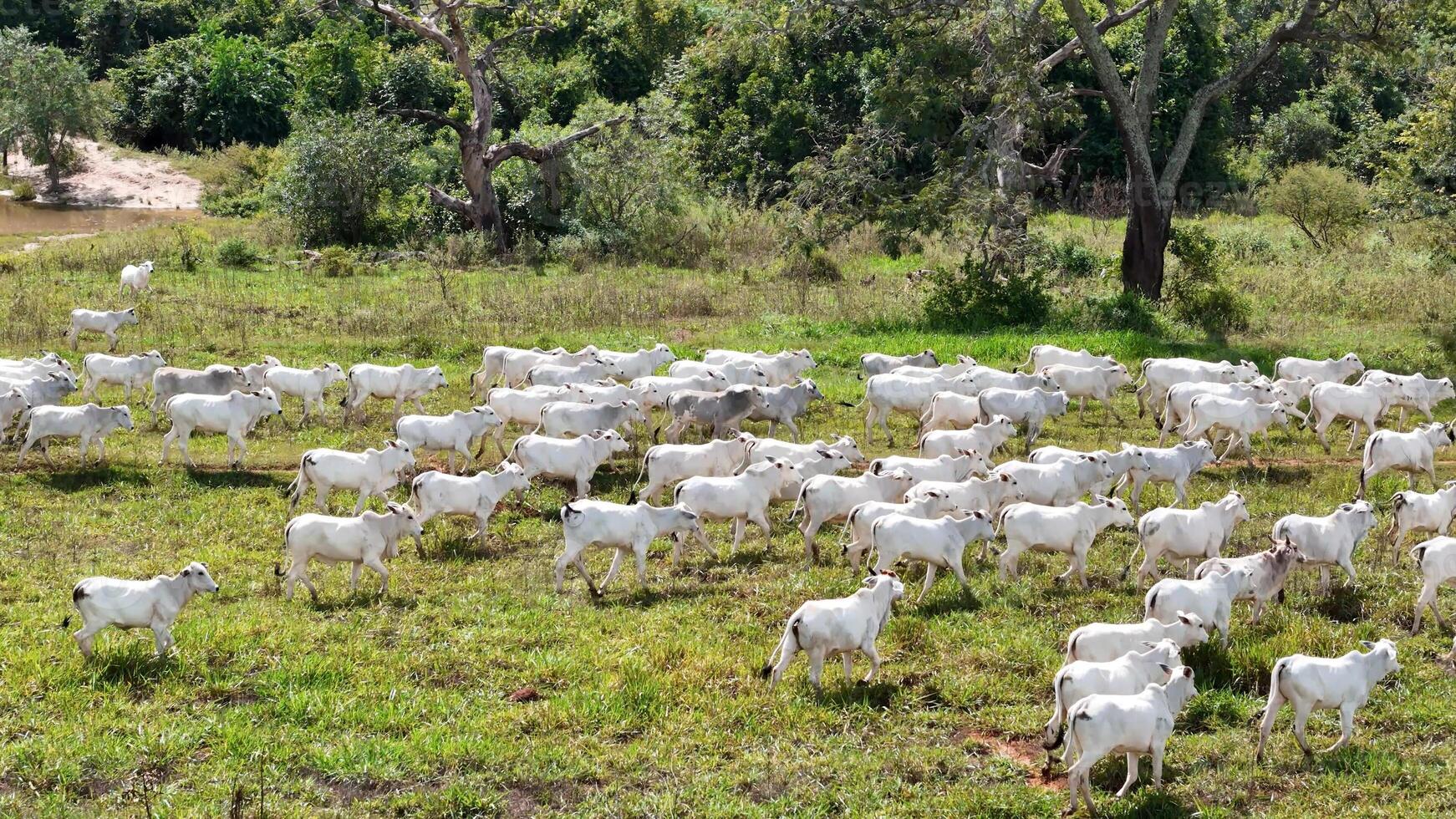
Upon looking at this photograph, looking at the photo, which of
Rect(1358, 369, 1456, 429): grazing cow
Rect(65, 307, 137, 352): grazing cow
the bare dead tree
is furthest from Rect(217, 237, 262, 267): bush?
Rect(1358, 369, 1456, 429): grazing cow

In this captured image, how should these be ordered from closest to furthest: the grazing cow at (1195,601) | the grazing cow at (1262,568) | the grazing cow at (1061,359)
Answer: the grazing cow at (1195,601), the grazing cow at (1262,568), the grazing cow at (1061,359)

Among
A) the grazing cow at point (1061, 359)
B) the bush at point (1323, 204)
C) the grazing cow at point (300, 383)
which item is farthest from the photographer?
the bush at point (1323, 204)

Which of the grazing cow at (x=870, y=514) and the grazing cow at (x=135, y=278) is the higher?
the grazing cow at (x=135, y=278)

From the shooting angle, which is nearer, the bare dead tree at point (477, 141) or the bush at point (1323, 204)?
the bare dead tree at point (477, 141)

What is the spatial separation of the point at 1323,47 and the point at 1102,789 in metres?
20.6

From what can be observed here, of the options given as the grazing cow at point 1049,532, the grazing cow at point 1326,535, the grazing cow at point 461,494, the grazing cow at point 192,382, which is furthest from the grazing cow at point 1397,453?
the grazing cow at point 192,382

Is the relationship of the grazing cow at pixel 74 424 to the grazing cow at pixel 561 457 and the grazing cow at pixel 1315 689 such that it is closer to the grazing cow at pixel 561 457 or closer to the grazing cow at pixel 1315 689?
the grazing cow at pixel 561 457

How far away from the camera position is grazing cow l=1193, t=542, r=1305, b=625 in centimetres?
1070

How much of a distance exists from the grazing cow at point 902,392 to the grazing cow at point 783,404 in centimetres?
77

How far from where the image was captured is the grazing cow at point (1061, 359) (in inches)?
756

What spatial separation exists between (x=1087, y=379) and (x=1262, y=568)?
768cm

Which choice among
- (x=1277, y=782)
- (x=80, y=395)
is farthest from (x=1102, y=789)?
(x=80, y=395)

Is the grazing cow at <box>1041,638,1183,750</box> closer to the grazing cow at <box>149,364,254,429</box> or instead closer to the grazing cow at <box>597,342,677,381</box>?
the grazing cow at <box>597,342,677,381</box>

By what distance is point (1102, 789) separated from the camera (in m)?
8.48
